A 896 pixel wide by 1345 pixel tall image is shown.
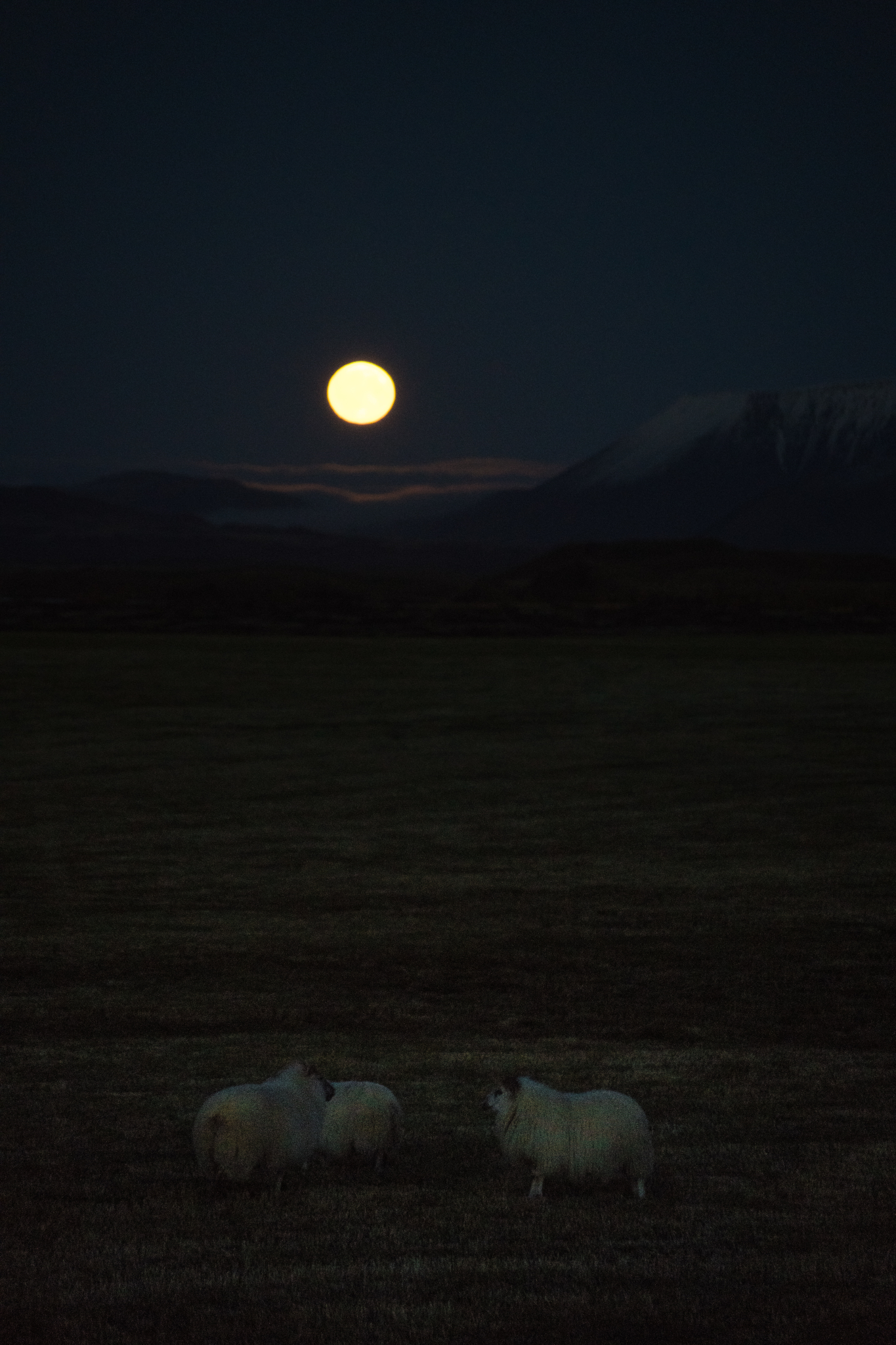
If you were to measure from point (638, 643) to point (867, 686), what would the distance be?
27.7 metres

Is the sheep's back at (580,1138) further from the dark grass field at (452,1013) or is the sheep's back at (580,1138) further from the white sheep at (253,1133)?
the white sheep at (253,1133)

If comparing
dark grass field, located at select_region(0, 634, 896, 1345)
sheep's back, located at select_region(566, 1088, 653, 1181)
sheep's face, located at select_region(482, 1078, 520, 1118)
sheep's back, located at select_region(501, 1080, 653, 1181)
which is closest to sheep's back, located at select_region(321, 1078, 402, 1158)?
dark grass field, located at select_region(0, 634, 896, 1345)

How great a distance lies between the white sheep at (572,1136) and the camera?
8539 millimetres

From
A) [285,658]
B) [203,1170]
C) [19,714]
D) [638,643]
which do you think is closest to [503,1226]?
[203,1170]

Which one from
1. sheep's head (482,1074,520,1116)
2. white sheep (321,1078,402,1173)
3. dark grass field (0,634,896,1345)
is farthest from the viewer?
white sheep (321,1078,402,1173)

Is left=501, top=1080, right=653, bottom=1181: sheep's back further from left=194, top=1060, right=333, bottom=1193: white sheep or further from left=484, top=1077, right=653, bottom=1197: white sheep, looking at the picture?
left=194, top=1060, right=333, bottom=1193: white sheep

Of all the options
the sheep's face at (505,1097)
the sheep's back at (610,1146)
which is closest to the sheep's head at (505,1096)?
the sheep's face at (505,1097)

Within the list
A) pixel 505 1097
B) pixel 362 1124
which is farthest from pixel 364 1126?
pixel 505 1097

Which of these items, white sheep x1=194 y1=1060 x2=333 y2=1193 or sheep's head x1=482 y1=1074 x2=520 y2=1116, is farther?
sheep's head x1=482 y1=1074 x2=520 y2=1116

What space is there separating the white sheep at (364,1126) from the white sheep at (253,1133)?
0.38 meters

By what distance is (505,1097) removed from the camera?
345 inches

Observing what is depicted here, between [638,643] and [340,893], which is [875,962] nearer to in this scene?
[340,893]

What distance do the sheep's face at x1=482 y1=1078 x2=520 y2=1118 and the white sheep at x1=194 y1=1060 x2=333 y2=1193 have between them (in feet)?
4.06

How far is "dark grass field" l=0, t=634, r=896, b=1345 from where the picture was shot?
701 centimetres
